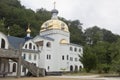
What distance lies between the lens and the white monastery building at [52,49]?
218 ft

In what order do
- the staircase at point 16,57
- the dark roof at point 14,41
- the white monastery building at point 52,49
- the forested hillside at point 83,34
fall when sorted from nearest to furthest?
the staircase at point 16,57 < the forested hillside at point 83,34 < the dark roof at point 14,41 < the white monastery building at point 52,49

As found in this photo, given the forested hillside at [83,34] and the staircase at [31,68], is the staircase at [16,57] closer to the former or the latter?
the staircase at [31,68]

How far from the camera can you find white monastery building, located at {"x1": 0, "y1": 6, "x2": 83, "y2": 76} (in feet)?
218

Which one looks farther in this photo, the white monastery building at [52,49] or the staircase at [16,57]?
the white monastery building at [52,49]

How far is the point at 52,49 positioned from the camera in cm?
7269

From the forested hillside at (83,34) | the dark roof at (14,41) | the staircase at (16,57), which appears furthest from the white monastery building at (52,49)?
the staircase at (16,57)

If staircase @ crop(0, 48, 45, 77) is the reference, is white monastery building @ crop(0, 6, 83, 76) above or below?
above

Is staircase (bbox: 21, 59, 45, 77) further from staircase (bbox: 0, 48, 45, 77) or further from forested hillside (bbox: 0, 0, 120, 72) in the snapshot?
forested hillside (bbox: 0, 0, 120, 72)

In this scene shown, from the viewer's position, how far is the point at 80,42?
10962cm

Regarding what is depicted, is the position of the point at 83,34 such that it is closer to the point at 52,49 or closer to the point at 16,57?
the point at 52,49

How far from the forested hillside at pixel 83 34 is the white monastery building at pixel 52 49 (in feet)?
19.3

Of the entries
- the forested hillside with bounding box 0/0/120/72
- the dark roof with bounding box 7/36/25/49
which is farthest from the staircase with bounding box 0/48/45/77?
the dark roof with bounding box 7/36/25/49

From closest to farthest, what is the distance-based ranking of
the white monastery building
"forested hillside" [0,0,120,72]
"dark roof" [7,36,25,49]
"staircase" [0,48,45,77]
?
"staircase" [0,48,45,77]
"forested hillside" [0,0,120,72]
"dark roof" [7,36,25,49]
the white monastery building

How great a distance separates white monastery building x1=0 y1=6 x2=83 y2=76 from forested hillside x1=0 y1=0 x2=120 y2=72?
5.90 meters
